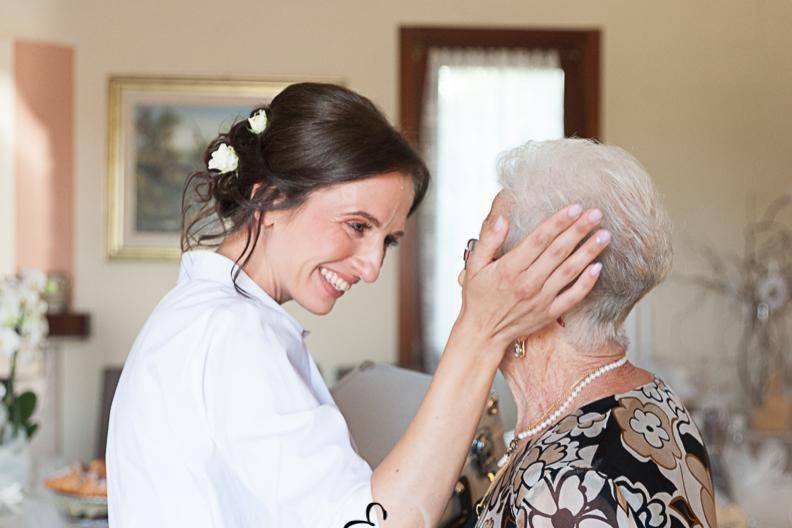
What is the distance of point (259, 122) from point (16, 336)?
1573 mm

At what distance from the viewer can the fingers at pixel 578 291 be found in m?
1.19

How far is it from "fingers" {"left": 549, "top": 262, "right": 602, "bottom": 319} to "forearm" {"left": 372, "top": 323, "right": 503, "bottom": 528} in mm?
99

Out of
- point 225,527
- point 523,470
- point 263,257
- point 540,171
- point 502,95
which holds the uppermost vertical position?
point 502,95

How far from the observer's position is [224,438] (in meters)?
1.28

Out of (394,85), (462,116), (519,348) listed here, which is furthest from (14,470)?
(462,116)

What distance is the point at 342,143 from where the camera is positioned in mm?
1479

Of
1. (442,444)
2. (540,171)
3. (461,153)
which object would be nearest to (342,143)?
(540,171)

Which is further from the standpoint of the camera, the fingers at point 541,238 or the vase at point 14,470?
the vase at point 14,470

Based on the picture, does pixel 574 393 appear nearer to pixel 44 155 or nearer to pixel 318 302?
pixel 318 302

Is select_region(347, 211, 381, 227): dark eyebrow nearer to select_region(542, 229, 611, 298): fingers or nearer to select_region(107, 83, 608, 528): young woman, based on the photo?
select_region(107, 83, 608, 528): young woman

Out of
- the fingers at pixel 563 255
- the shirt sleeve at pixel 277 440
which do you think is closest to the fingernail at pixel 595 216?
the fingers at pixel 563 255

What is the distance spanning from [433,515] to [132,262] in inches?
169

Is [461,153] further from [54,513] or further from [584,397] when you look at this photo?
[584,397]

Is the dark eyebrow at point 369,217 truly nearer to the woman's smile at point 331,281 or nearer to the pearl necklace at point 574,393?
the woman's smile at point 331,281
